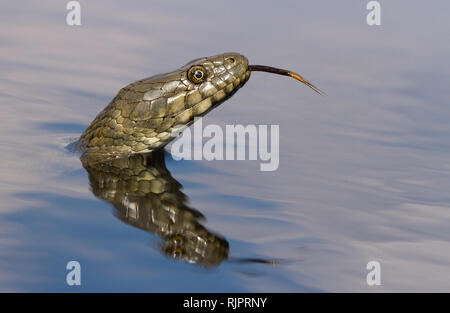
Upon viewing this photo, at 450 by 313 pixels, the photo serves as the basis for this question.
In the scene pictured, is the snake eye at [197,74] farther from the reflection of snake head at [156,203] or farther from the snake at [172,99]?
the reflection of snake head at [156,203]

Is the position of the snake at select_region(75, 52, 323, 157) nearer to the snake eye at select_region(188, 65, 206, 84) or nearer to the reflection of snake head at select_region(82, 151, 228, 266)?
the snake eye at select_region(188, 65, 206, 84)

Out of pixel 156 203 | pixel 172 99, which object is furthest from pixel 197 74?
pixel 156 203

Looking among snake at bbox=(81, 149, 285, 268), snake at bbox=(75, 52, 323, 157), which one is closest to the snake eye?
snake at bbox=(75, 52, 323, 157)

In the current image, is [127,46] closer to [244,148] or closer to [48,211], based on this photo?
[244,148]

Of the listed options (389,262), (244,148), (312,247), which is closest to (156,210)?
(312,247)

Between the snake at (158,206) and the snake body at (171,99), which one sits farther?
the snake body at (171,99)

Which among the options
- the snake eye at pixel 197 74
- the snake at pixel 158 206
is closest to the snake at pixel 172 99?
the snake eye at pixel 197 74
